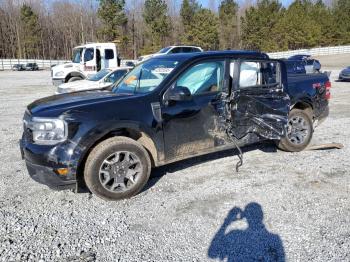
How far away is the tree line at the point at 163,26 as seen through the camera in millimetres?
57406

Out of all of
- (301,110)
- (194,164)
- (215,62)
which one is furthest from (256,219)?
(301,110)

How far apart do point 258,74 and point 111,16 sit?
169 ft

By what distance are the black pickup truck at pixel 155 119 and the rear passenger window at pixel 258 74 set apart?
0.05ft

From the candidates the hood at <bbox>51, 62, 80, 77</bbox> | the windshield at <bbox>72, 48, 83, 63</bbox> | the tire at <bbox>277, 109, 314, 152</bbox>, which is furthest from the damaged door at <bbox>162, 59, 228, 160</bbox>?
the windshield at <bbox>72, 48, 83, 63</bbox>

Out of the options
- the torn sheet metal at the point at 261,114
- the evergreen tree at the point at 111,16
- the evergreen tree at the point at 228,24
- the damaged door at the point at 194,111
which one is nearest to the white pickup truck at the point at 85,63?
the damaged door at the point at 194,111

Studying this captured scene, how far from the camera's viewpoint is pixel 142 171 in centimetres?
428

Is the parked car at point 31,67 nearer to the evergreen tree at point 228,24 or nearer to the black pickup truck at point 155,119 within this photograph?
the evergreen tree at point 228,24

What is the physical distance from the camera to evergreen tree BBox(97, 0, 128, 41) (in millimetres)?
52656

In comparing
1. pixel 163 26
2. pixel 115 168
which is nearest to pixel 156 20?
pixel 163 26

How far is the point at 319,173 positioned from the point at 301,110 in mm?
1436

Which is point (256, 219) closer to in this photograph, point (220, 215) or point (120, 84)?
point (220, 215)

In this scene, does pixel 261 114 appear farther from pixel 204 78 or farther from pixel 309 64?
pixel 309 64

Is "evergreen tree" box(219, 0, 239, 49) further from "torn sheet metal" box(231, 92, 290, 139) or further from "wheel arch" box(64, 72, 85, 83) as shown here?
"torn sheet metal" box(231, 92, 290, 139)

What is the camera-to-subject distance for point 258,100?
202 inches
